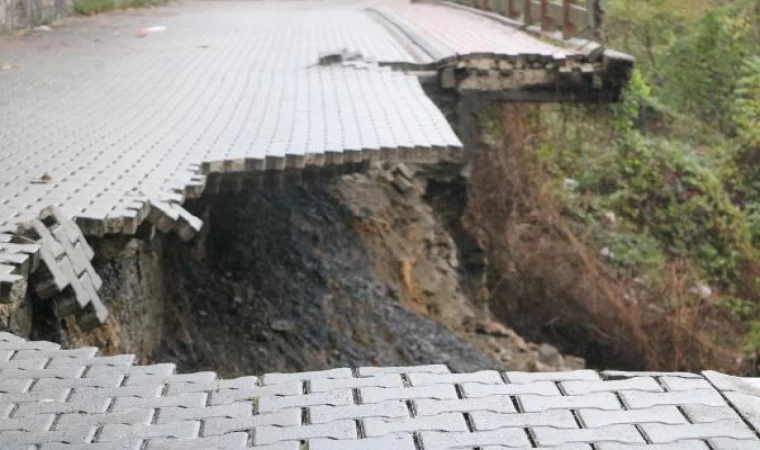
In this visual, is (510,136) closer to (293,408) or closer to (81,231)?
(81,231)

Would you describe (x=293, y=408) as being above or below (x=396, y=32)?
above

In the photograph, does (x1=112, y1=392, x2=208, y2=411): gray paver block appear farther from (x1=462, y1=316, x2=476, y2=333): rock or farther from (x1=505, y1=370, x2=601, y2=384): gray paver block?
(x1=462, y1=316, x2=476, y2=333): rock

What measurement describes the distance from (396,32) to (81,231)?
30.3 feet

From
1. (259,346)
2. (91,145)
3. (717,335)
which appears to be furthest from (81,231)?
(717,335)

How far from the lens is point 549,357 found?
1034cm

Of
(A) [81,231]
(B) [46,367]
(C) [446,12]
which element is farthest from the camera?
(C) [446,12]

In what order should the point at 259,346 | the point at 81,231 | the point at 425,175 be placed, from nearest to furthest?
the point at 81,231, the point at 259,346, the point at 425,175

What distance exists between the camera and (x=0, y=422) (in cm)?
298

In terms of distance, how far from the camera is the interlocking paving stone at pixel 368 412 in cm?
275

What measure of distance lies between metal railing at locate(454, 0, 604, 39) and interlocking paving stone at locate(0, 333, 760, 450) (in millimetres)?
8786

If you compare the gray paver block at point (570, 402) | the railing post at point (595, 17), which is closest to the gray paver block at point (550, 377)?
the gray paver block at point (570, 402)

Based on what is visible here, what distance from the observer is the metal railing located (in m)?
11.5

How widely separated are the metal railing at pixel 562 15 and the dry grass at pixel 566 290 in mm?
1248

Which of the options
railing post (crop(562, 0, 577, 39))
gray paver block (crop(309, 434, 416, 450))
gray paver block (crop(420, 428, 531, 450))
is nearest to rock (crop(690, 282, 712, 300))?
railing post (crop(562, 0, 577, 39))
